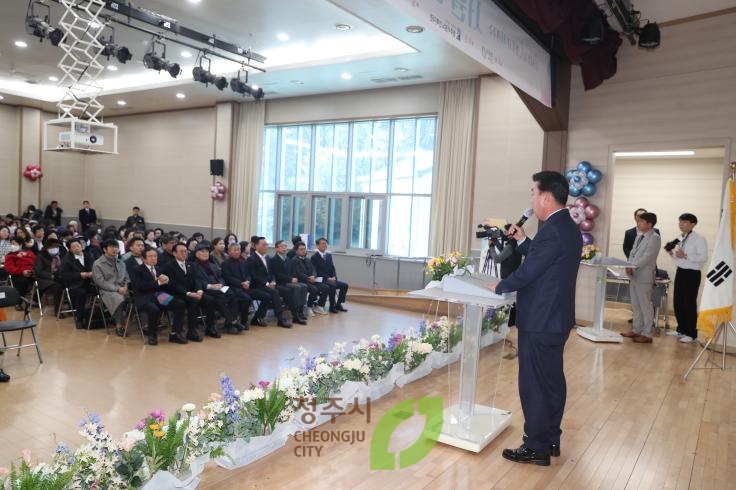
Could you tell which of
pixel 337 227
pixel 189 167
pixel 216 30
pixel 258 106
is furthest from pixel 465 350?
pixel 189 167

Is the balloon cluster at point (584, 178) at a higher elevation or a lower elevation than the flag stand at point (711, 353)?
higher

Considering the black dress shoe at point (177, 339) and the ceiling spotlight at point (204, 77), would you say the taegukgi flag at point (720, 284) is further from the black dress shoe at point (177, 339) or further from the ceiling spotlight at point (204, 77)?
the ceiling spotlight at point (204, 77)

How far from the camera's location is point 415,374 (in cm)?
468

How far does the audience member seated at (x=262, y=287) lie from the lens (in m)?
7.28

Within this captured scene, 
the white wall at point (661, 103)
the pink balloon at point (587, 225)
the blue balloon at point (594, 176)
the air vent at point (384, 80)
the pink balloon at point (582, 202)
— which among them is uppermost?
the air vent at point (384, 80)

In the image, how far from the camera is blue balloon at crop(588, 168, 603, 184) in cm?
780

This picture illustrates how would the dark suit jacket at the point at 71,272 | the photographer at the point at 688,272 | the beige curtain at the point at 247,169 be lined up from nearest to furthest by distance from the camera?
1. the photographer at the point at 688,272
2. the dark suit jacket at the point at 71,272
3. the beige curtain at the point at 247,169

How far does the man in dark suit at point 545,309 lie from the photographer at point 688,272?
435 cm

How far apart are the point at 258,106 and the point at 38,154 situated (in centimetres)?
775

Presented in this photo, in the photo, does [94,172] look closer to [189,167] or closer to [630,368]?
[189,167]

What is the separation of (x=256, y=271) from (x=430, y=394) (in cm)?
378

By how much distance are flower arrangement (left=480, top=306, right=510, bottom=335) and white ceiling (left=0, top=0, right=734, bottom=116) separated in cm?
390

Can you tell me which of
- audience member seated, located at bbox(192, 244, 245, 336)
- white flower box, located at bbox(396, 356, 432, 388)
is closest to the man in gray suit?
white flower box, located at bbox(396, 356, 432, 388)

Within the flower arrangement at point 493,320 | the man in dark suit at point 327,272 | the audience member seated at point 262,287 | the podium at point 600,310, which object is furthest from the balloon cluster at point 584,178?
the audience member seated at point 262,287
